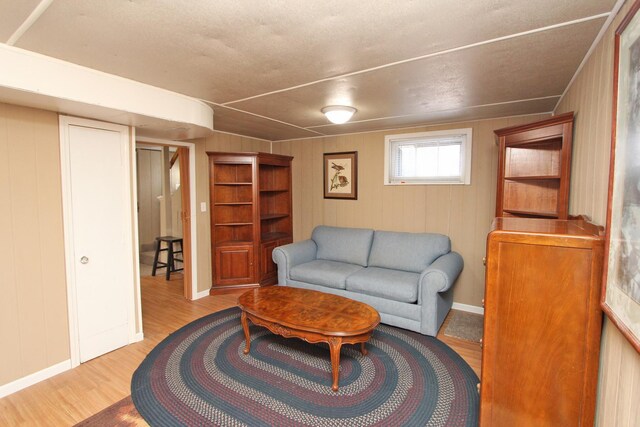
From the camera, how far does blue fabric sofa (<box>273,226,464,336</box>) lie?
9.75 ft

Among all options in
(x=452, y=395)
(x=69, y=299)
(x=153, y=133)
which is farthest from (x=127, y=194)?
(x=452, y=395)

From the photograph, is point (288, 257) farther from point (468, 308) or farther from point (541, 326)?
point (541, 326)

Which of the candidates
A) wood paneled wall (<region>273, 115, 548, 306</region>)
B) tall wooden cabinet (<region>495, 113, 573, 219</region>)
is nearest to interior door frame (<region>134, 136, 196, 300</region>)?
wood paneled wall (<region>273, 115, 548, 306</region>)

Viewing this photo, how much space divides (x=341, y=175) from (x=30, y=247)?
3.40 m

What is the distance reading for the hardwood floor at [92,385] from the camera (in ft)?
6.45

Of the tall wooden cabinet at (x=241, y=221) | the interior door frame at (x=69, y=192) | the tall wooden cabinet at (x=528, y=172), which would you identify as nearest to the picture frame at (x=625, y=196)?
the tall wooden cabinet at (x=528, y=172)

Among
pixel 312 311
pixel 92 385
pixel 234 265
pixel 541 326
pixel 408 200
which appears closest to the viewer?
pixel 541 326

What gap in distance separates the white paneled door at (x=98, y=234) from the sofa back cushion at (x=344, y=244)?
2.31 metres

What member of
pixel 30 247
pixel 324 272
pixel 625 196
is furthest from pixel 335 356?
pixel 30 247

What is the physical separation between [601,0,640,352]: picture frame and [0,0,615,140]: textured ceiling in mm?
404

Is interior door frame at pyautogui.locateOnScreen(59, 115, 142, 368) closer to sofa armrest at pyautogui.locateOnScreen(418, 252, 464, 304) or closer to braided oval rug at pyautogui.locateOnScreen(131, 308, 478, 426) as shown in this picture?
braided oval rug at pyautogui.locateOnScreen(131, 308, 478, 426)

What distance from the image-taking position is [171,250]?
16.2 ft

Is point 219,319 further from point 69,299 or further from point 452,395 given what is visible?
point 452,395

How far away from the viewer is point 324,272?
3.60m
